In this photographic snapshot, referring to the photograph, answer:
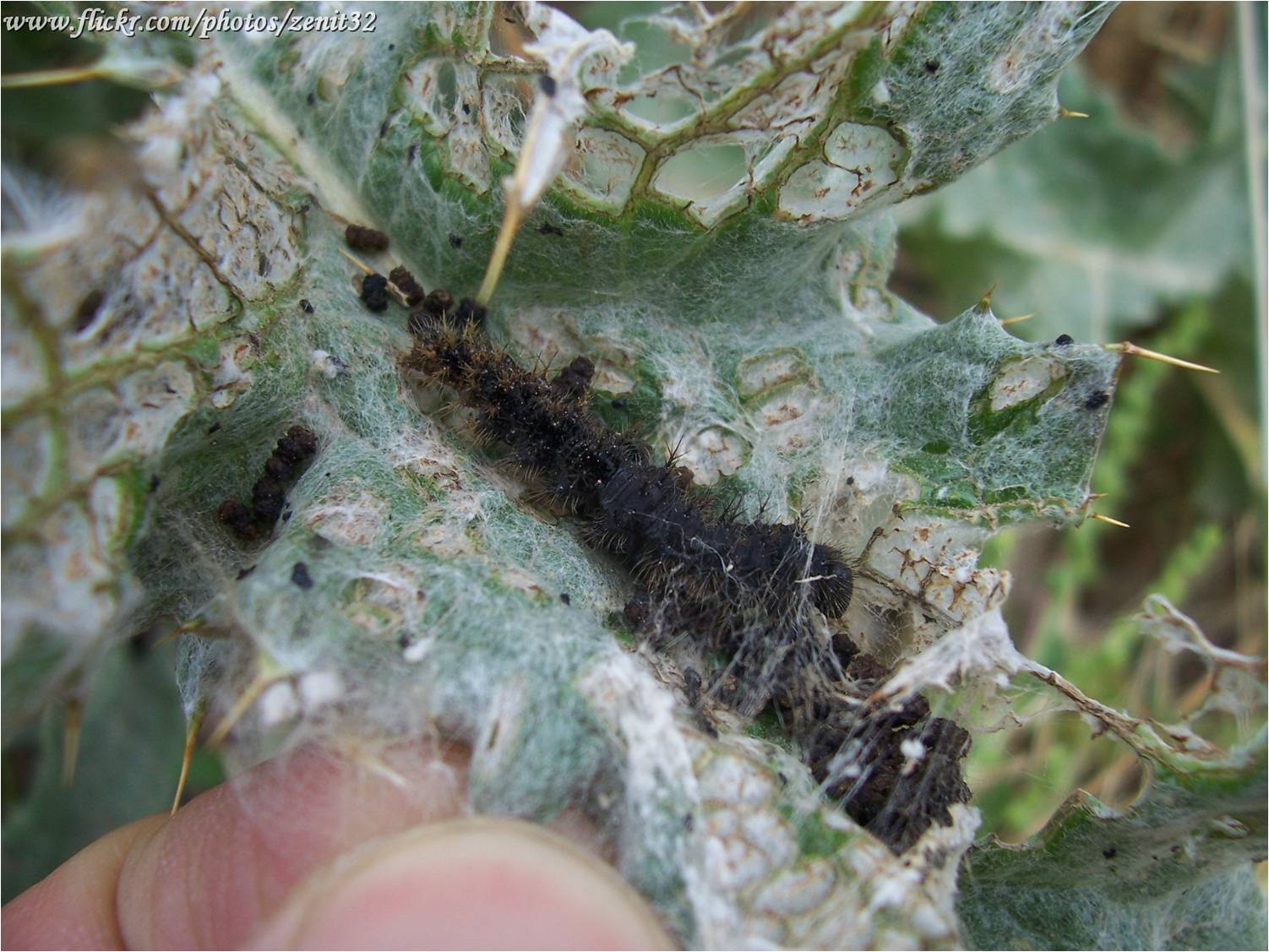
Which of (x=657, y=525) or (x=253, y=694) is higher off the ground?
(x=657, y=525)

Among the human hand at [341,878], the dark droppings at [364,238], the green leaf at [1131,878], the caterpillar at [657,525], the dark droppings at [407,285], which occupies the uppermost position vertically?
the dark droppings at [364,238]

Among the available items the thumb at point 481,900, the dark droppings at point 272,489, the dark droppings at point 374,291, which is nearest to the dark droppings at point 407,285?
the dark droppings at point 374,291

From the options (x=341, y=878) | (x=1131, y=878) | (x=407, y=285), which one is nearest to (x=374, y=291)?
(x=407, y=285)

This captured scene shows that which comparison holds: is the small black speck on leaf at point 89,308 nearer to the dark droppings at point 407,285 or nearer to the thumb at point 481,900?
the dark droppings at point 407,285

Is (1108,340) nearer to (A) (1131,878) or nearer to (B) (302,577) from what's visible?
(A) (1131,878)

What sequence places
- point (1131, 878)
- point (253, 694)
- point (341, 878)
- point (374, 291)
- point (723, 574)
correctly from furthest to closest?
1. point (374, 291)
2. point (723, 574)
3. point (1131, 878)
4. point (341, 878)
5. point (253, 694)

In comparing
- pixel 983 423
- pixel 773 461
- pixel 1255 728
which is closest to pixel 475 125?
pixel 773 461

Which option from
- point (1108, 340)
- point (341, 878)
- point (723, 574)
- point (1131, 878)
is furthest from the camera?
point (1108, 340)
